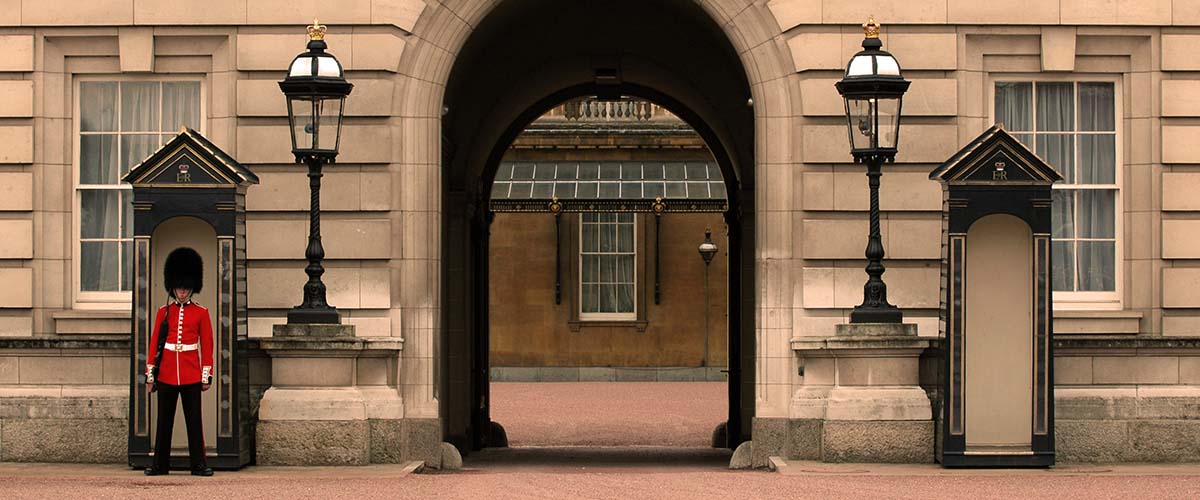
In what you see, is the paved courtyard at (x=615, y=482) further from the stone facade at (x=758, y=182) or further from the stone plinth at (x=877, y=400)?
the stone facade at (x=758, y=182)

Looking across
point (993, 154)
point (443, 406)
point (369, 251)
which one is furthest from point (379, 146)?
point (993, 154)

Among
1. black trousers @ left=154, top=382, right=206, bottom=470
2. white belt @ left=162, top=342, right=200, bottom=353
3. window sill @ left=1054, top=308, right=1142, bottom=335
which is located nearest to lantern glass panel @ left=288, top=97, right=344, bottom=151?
white belt @ left=162, top=342, right=200, bottom=353

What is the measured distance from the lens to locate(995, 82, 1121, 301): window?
657 inches

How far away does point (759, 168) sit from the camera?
16.3 meters

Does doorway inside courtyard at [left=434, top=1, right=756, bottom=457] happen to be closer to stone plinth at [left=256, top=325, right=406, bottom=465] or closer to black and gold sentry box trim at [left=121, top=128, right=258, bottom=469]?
stone plinth at [left=256, top=325, right=406, bottom=465]

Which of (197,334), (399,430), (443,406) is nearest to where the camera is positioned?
(197,334)

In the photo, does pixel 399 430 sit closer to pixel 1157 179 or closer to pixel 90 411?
pixel 90 411

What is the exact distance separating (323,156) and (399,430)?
85.6 inches

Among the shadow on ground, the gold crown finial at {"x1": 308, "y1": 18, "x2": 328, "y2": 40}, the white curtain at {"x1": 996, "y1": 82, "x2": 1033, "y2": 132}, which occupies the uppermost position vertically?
the gold crown finial at {"x1": 308, "y1": 18, "x2": 328, "y2": 40}

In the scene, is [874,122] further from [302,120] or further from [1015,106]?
[302,120]

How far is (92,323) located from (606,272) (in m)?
24.3

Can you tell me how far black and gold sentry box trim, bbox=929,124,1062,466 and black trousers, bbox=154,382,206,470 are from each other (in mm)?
5405

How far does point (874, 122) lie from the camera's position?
597 inches

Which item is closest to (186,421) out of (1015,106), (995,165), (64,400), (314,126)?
(64,400)
